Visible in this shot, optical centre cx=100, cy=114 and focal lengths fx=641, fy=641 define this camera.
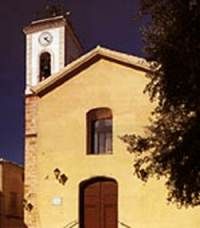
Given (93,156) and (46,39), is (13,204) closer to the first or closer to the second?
(46,39)

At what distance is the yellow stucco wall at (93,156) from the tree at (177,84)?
594 cm

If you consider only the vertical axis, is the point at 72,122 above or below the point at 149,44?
below

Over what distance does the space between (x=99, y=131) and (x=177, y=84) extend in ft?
30.0

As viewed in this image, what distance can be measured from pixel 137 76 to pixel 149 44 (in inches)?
311

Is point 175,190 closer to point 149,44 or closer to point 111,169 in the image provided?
point 149,44

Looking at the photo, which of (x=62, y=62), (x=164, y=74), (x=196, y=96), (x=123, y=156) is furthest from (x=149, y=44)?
(x=62, y=62)

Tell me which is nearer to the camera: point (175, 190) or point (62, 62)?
point (175, 190)

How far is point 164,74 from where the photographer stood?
570 inches

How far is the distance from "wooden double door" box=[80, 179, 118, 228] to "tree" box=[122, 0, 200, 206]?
704 centimetres

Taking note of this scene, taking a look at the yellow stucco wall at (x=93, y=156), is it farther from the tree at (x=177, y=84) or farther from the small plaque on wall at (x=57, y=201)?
the tree at (x=177, y=84)

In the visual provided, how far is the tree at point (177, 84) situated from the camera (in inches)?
541

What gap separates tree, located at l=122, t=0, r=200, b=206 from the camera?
45.1ft

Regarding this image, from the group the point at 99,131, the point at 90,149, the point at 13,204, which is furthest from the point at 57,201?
the point at 13,204

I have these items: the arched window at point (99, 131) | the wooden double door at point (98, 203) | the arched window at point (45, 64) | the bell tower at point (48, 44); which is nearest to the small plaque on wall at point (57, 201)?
the wooden double door at point (98, 203)
